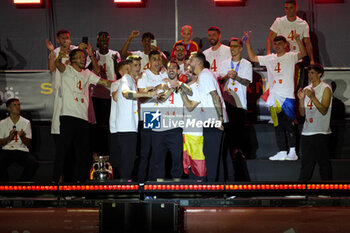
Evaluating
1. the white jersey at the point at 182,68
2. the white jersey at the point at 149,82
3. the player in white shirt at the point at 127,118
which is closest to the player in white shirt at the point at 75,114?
the player in white shirt at the point at 127,118

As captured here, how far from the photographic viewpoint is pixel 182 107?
630 centimetres

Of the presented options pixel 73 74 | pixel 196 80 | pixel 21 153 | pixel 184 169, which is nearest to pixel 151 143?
pixel 184 169

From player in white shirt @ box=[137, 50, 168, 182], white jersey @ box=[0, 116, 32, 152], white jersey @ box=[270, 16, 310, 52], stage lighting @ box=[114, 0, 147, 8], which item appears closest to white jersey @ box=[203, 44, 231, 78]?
white jersey @ box=[270, 16, 310, 52]

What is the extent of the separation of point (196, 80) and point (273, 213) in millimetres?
2388

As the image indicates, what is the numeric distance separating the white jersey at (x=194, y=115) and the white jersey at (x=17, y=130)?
2.38m

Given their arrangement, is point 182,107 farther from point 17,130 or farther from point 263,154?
point 17,130

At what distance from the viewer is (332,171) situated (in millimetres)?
6910

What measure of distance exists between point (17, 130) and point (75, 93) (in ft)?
3.93

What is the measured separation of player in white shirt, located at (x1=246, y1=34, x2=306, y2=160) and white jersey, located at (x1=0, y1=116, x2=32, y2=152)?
11.2ft

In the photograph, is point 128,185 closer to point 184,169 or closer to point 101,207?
point 101,207

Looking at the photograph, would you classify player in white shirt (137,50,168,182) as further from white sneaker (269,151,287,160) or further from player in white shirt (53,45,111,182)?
white sneaker (269,151,287,160)

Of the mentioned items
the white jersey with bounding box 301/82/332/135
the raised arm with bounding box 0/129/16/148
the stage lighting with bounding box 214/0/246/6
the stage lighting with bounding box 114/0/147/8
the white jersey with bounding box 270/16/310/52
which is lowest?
the raised arm with bounding box 0/129/16/148

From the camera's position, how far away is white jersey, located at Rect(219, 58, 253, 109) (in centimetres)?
726

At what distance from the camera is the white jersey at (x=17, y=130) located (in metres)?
7.02
